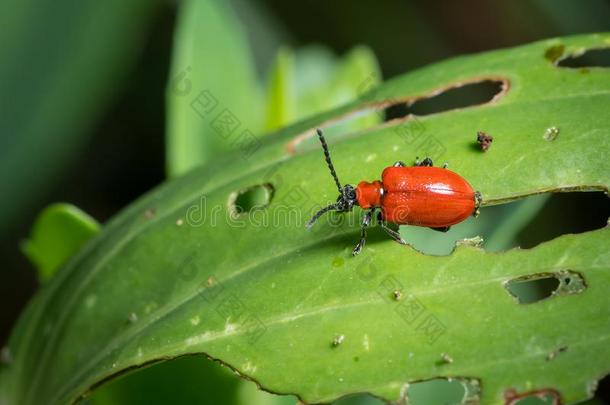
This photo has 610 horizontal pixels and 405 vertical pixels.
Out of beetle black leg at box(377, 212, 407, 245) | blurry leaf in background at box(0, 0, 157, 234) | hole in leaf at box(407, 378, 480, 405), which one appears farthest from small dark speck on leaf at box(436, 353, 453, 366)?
blurry leaf in background at box(0, 0, 157, 234)

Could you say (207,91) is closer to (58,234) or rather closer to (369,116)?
(369,116)

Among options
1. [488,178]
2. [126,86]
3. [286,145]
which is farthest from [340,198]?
[126,86]

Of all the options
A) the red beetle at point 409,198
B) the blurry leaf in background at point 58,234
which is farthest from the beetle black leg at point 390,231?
the blurry leaf in background at point 58,234

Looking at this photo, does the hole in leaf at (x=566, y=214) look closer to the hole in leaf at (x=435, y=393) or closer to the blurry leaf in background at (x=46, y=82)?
the hole in leaf at (x=435, y=393)

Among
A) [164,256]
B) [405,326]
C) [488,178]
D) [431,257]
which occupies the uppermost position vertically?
[488,178]

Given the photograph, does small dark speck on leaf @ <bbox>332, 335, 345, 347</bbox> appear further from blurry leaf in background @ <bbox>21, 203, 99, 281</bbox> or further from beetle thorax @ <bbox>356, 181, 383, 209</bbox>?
blurry leaf in background @ <bbox>21, 203, 99, 281</bbox>

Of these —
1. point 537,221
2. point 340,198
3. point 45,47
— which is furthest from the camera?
point 537,221

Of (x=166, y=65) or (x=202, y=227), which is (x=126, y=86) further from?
(x=202, y=227)

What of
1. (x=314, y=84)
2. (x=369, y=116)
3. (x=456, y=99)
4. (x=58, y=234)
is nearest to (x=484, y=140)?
(x=369, y=116)
